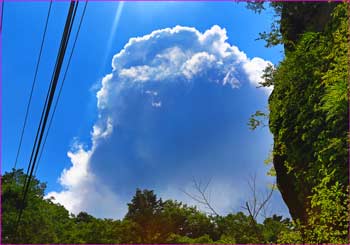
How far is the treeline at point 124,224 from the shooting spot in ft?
83.5

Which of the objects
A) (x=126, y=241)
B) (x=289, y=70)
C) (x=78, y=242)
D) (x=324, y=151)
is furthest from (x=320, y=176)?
(x=126, y=241)

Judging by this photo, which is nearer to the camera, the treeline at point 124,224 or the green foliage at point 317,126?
the green foliage at point 317,126

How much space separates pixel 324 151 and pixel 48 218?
77.1ft

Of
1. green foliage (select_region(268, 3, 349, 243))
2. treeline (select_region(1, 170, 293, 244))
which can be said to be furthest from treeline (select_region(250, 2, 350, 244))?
treeline (select_region(1, 170, 293, 244))

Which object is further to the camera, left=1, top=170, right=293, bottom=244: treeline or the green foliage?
left=1, top=170, right=293, bottom=244: treeline

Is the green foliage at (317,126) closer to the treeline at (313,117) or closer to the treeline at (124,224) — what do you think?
the treeline at (313,117)

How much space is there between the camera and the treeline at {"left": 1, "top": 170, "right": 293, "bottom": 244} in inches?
1002

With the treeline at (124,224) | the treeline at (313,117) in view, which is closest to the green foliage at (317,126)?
the treeline at (313,117)

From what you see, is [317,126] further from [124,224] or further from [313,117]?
[124,224]

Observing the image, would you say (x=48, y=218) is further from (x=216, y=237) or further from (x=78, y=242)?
(x=216, y=237)

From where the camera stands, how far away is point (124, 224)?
35156 mm

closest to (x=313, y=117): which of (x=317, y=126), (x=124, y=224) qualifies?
(x=317, y=126)

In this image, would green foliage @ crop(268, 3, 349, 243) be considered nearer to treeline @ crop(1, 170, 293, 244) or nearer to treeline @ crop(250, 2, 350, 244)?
treeline @ crop(250, 2, 350, 244)

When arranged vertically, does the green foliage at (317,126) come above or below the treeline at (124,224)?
below
